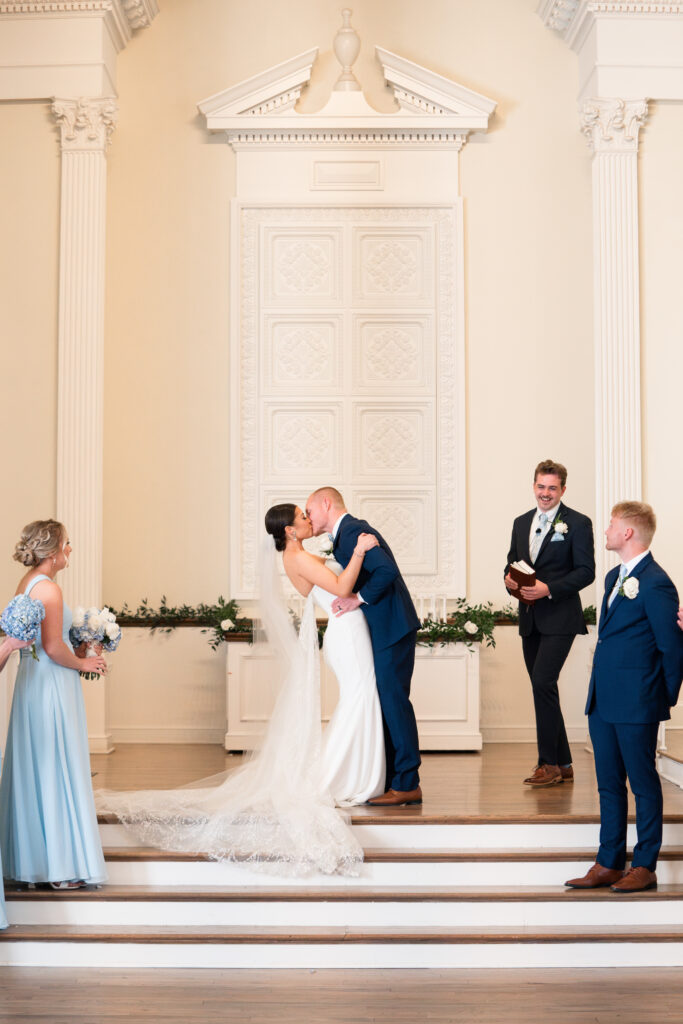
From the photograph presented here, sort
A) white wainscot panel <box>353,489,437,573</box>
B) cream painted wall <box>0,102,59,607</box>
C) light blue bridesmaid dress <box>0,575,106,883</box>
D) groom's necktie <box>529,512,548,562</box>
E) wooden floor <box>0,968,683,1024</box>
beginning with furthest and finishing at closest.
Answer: white wainscot panel <box>353,489,437,573</box>
cream painted wall <box>0,102,59,607</box>
groom's necktie <box>529,512,548,562</box>
light blue bridesmaid dress <box>0,575,106,883</box>
wooden floor <box>0,968,683,1024</box>

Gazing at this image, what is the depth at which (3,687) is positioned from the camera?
5652mm

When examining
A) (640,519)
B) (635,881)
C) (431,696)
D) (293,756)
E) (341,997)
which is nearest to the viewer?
(341,997)

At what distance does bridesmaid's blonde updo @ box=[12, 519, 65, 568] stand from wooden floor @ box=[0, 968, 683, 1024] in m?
1.85

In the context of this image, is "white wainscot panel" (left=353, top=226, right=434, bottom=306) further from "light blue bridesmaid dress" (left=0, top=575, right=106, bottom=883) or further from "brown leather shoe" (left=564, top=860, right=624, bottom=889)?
"brown leather shoe" (left=564, top=860, right=624, bottom=889)

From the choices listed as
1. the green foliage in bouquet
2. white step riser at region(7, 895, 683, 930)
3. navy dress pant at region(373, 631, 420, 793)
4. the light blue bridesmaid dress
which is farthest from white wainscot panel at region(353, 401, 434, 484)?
white step riser at region(7, 895, 683, 930)

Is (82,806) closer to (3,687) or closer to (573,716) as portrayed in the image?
(3,687)

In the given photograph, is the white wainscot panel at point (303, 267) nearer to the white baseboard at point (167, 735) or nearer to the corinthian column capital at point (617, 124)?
the corinthian column capital at point (617, 124)

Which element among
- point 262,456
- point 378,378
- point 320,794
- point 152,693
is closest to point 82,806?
point 320,794

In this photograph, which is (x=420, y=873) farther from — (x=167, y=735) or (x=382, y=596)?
(x=167, y=735)

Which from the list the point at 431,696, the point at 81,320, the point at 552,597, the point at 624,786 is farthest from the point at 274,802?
the point at 81,320

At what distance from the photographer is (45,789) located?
16.4 ft

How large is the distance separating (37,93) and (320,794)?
19.0ft

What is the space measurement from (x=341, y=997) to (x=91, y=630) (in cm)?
203

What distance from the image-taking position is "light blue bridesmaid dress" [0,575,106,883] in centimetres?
499
